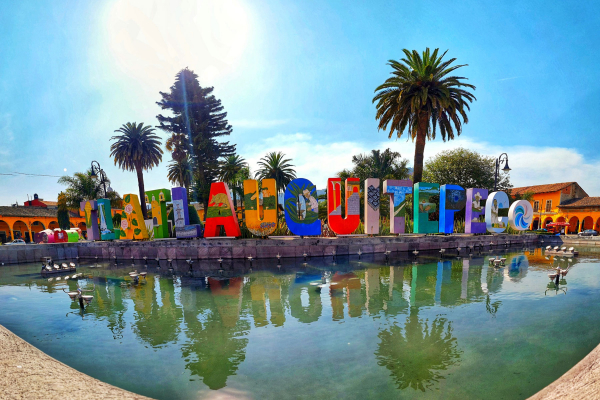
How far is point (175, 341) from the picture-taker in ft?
23.9

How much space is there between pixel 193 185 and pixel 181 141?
6.01 m

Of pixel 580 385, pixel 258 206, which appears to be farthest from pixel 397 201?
pixel 580 385

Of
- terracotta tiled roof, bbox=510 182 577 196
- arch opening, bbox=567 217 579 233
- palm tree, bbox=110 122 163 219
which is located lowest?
arch opening, bbox=567 217 579 233

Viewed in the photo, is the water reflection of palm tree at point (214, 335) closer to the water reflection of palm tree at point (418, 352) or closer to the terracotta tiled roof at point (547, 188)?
the water reflection of palm tree at point (418, 352)

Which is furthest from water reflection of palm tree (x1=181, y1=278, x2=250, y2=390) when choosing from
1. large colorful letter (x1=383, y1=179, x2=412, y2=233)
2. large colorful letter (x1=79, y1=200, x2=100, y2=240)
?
large colorful letter (x1=79, y1=200, x2=100, y2=240)

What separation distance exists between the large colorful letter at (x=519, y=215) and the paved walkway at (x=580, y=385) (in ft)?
71.4

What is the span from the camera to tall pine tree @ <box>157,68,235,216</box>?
121 feet

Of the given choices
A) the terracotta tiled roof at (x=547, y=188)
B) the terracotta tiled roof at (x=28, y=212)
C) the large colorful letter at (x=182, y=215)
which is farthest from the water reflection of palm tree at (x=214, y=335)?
the terracotta tiled roof at (x=28, y=212)

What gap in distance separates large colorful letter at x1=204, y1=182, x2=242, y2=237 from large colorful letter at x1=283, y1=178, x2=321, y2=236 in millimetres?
3567

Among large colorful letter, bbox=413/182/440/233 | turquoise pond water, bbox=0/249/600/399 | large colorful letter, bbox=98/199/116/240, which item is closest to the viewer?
turquoise pond water, bbox=0/249/600/399

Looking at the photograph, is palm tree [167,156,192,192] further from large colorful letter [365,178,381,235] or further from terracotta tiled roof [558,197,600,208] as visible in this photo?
terracotta tiled roof [558,197,600,208]

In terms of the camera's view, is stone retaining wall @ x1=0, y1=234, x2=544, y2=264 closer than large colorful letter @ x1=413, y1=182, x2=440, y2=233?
Yes

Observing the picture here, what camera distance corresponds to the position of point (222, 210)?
1936 centimetres

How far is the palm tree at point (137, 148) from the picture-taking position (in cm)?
3803
